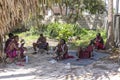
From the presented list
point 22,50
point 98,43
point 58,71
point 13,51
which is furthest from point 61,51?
point 98,43

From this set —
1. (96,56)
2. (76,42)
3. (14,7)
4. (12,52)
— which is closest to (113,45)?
(96,56)

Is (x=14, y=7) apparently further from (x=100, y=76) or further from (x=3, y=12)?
(x=100, y=76)

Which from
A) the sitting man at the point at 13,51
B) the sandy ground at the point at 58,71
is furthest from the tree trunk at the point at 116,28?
the sitting man at the point at 13,51

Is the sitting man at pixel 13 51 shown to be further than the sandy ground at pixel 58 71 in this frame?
Yes

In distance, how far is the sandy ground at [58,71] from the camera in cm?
1097

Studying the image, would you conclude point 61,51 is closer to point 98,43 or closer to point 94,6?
point 98,43

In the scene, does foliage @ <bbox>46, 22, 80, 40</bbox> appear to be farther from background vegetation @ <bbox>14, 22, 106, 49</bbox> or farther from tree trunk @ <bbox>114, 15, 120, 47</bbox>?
tree trunk @ <bbox>114, 15, 120, 47</bbox>

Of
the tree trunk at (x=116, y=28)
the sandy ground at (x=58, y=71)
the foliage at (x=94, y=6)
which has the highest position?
the foliage at (x=94, y=6)

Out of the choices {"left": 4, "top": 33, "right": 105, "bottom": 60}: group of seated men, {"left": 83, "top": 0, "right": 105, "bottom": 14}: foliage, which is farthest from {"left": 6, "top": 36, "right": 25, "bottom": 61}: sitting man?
{"left": 83, "top": 0, "right": 105, "bottom": 14}: foliage

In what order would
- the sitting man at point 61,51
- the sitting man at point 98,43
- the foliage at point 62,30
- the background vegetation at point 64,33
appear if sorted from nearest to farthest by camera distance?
the sitting man at point 61,51 → the sitting man at point 98,43 → the background vegetation at point 64,33 → the foliage at point 62,30

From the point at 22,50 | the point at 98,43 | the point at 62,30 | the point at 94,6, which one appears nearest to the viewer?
the point at 22,50

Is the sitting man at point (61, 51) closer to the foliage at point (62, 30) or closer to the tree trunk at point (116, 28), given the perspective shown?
the tree trunk at point (116, 28)

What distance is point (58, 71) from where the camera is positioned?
11852mm

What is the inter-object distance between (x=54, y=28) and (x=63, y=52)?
10.1 meters
